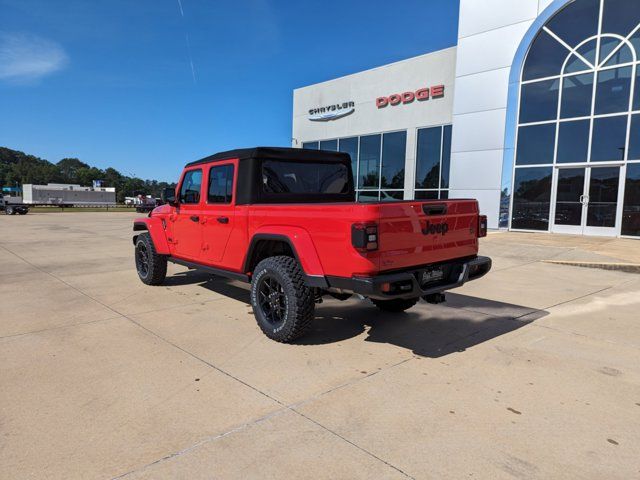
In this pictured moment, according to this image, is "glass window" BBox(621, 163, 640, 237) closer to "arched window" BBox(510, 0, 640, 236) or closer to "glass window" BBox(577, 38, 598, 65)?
"arched window" BBox(510, 0, 640, 236)

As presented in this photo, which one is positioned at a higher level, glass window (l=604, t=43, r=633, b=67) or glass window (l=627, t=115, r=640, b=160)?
glass window (l=604, t=43, r=633, b=67)

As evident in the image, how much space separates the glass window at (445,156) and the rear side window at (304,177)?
Answer: 44.3 ft

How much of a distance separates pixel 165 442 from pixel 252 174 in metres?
2.85

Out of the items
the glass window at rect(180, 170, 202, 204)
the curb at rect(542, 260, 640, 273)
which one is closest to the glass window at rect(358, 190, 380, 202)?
the curb at rect(542, 260, 640, 273)

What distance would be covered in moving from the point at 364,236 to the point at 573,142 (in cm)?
1402

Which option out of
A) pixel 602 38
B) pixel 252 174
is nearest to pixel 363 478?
pixel 252 174

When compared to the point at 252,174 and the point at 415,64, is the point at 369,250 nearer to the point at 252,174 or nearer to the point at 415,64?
the point at 252,174

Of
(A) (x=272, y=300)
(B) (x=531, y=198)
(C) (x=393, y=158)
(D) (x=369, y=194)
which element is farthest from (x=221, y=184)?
(D) (x=369, y=194)

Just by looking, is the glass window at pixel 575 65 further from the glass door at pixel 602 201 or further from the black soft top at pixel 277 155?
the black soft top at pixel 277 155

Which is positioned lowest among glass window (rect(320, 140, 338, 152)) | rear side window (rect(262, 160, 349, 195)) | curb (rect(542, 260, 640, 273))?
curb (rect(542, 260, 640, 273))

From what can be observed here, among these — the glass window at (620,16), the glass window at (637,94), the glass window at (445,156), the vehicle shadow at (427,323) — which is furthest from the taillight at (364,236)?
the glass window at (445,156)

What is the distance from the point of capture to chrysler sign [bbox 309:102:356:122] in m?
21.5

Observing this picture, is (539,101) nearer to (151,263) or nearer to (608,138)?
(608,138)

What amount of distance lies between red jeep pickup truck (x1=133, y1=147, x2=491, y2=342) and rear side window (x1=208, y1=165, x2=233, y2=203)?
0.01m
